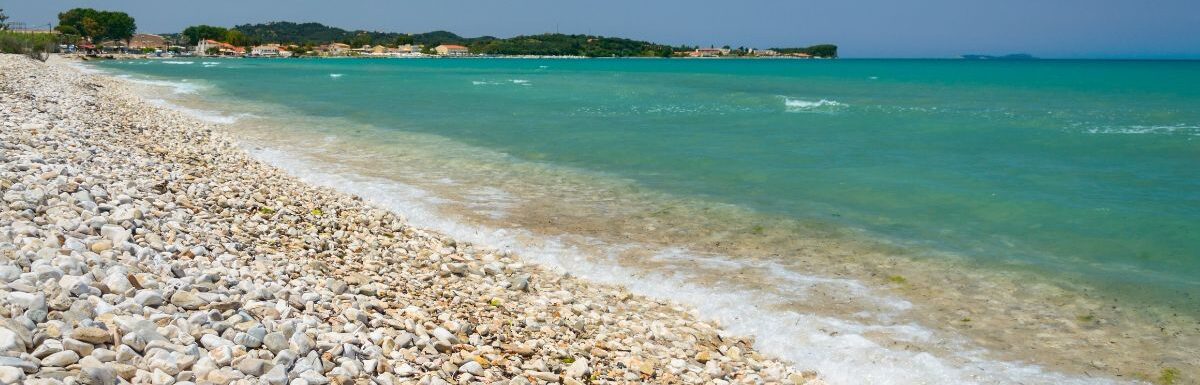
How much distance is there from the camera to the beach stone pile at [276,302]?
454 cm

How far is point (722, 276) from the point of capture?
936cm

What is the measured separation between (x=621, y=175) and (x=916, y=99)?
1346 inches

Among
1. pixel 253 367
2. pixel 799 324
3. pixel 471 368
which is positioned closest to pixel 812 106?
pixel 799 324

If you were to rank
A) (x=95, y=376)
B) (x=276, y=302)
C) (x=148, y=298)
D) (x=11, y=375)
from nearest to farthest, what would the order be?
(x=11, y=375), (x=95, y=376), (x=148, y=298), (x=276, y=302)

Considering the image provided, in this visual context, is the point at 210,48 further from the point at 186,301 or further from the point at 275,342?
the point at 275,342

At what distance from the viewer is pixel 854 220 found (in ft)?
41.1

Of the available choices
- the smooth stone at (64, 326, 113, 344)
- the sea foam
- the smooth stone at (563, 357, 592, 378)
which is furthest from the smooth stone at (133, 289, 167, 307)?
the sea foam

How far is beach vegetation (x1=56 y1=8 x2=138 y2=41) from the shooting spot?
14862 cm

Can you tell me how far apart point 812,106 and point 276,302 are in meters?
35.1

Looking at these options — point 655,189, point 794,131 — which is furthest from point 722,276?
point 794,131

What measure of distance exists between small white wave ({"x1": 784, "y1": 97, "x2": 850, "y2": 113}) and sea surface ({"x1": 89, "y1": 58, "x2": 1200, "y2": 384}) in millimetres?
6291

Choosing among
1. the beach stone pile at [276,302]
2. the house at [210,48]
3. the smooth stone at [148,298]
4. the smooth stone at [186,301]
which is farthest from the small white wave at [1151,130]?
the house at [210,48]

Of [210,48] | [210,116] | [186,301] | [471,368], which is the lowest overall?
[471,368]

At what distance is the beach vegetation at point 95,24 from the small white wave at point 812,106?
5962 inches
